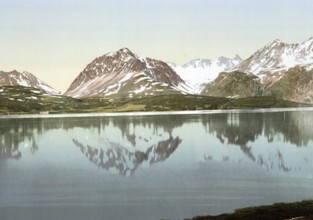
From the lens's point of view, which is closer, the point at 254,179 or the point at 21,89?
the point at 254,179

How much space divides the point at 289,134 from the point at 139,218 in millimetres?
33528

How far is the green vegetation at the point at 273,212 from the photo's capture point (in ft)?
49.2

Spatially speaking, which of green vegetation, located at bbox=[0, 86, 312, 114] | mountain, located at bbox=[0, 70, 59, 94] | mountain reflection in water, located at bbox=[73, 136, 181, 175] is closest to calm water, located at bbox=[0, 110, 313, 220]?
mountain reflection in water, located at bbox=[73, 136, 181, 175]

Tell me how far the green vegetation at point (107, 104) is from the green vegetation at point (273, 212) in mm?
95652

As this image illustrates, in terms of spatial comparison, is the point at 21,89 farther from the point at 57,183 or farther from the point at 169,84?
the point at 57,183

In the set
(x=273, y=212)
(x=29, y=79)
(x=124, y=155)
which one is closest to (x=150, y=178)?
(x=273, y=212)

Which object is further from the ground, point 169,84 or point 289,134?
point 169,84

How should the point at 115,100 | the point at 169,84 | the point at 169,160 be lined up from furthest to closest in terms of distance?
1. the point at 169,84
2. the point at 115,100
3. the point at 169,160

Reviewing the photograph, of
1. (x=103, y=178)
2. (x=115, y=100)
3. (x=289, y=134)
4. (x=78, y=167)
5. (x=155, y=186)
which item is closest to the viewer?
(x=155, y=186)

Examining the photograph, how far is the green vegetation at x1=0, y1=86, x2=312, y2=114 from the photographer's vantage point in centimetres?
11700

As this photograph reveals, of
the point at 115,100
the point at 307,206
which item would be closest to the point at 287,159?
the point at 307,206

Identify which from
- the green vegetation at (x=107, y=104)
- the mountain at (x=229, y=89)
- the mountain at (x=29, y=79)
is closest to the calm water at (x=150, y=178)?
the mountain at (x=29, y=79)

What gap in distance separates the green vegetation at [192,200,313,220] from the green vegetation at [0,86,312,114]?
95652 millimetres

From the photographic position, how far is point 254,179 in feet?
73.5
